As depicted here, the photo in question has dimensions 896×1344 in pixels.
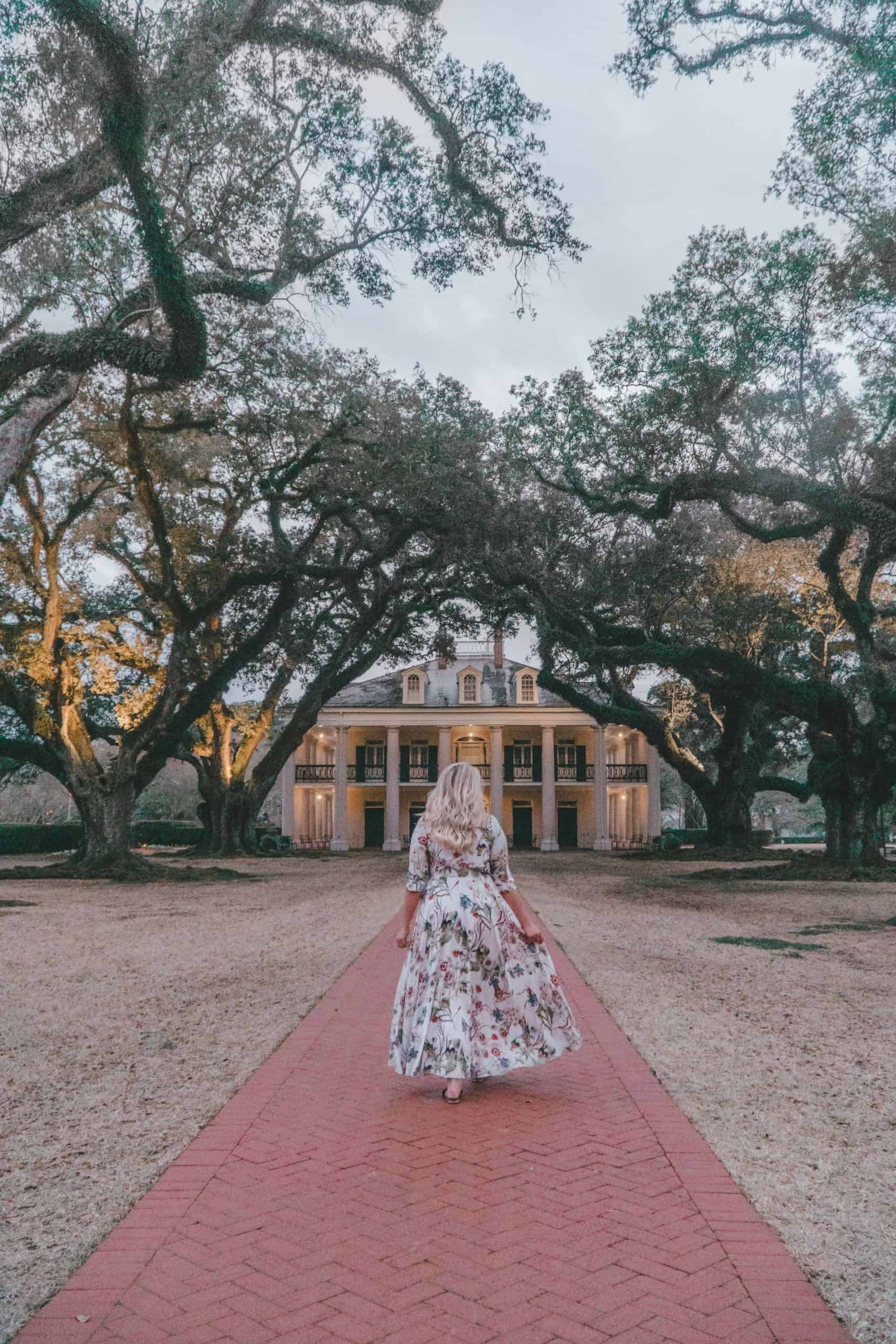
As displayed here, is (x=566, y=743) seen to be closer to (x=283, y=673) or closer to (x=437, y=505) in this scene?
(x=283, y=673)

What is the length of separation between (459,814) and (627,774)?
127ft

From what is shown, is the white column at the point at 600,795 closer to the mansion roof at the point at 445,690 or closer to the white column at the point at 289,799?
the mansion roof at the point at 445,690

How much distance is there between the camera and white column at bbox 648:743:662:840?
40.3 meters

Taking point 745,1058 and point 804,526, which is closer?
point 745,1058

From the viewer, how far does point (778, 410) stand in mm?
14312

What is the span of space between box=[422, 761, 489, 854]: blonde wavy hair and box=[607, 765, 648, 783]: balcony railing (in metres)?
37.9

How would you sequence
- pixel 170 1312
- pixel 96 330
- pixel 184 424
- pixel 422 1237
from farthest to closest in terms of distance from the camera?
pixel 184 424
pixel 96 330
pixel 422 1237
pixel 170 1312

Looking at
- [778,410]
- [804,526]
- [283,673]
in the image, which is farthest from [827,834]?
[283,673]

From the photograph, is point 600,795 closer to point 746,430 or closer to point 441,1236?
point 746,430

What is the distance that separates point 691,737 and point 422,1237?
128ft

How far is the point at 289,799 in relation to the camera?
41.0 meters

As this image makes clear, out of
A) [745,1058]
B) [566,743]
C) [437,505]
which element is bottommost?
[745,1058]

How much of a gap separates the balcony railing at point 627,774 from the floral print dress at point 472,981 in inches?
1486

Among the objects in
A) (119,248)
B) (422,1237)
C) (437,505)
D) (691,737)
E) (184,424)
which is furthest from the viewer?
(691,737)
